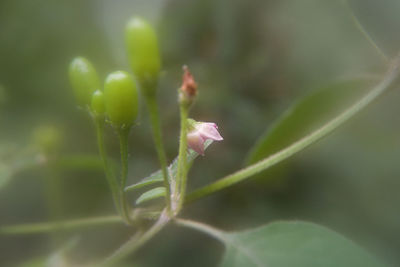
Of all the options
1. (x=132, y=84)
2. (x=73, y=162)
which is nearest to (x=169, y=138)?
(x=73, y=162)

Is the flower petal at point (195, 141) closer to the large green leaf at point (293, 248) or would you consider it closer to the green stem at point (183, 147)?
the green stem at point (183, 147)

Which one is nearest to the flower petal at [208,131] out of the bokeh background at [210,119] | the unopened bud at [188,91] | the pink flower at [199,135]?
the pink flower at [199,135]

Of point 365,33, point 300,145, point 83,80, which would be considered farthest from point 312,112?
point 83,80

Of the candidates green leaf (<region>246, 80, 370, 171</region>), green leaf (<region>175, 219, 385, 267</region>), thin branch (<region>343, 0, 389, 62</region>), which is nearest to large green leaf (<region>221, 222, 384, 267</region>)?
green leaf (<region>175, 219, 385, 267</region>)

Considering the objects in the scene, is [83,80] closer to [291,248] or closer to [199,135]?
[199,135]

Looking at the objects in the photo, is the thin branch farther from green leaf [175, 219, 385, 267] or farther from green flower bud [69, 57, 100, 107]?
green flower bud [69, 57, 100, 107]
